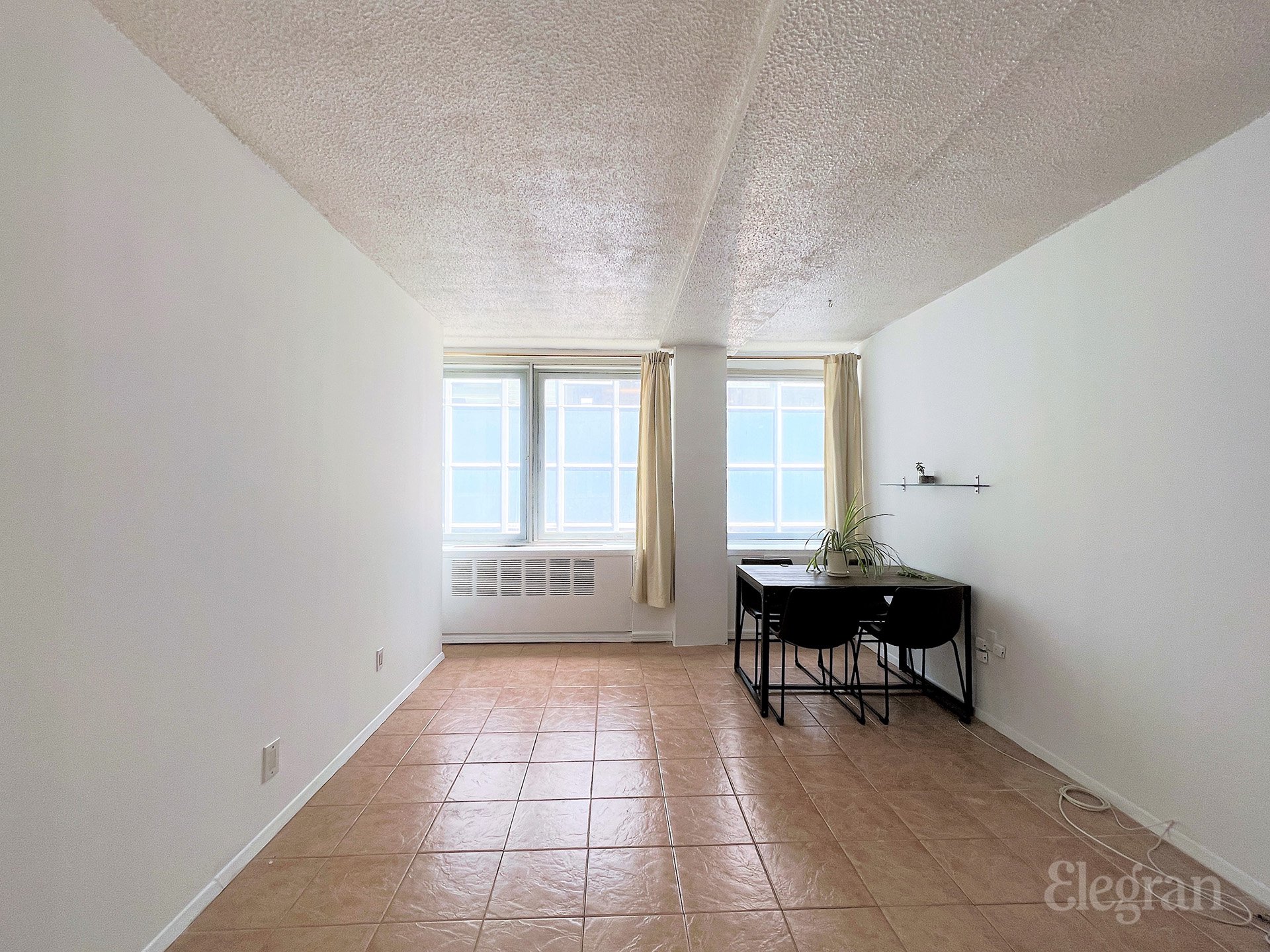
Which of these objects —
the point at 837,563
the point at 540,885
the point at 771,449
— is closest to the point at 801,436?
the point at 771,449

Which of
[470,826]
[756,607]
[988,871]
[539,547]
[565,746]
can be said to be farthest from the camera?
[539,547]

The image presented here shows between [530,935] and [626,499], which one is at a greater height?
[626,499]

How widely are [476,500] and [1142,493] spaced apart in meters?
4.34

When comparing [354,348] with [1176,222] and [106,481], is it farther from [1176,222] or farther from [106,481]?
[1176,222]

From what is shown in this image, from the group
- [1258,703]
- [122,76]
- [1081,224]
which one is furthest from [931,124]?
[122,76]

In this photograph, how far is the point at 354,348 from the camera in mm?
2801

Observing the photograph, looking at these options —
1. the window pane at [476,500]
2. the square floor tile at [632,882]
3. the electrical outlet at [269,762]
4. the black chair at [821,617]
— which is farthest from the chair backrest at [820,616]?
the window pane at [476,500]

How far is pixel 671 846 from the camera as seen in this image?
6.84 feet

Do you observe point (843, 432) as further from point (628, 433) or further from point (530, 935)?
point (530, 935)

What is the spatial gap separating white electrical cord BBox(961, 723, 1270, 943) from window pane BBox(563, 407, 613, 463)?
138 inches

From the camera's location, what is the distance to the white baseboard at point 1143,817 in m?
1.82

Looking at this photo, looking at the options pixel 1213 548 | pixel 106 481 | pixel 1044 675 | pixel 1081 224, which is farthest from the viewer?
pixel 1044 675

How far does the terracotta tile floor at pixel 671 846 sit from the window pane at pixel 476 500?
1.92m

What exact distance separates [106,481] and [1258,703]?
11.3 ft
